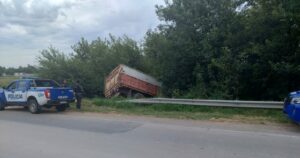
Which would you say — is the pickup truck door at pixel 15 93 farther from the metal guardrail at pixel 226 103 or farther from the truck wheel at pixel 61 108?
the metal guardrail at pixel 226 103

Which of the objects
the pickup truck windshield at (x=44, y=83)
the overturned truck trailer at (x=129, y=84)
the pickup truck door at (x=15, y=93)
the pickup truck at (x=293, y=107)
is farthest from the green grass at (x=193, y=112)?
the overturned truck trailer at (x=129, y=84)

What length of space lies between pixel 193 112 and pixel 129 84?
9885 mm

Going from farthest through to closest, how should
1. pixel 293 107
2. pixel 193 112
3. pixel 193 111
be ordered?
pixel 193 111
pixel 193 112
pixel 293 107

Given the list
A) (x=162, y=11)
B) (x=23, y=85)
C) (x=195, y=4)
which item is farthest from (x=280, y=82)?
(x=23, y=85)

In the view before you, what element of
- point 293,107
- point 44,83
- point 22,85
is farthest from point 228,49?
point 22,85

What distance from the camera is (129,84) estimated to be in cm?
2459

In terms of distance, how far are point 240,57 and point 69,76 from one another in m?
14.0

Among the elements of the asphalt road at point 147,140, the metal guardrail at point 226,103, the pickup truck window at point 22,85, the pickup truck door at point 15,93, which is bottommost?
the asphalt road at point 147,140

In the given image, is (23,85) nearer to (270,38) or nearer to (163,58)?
(163,58)

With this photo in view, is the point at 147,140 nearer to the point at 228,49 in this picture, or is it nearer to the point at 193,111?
the point at 193,111

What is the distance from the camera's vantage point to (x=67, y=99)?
56.2 ft

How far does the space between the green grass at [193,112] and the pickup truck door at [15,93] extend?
9.59 ft

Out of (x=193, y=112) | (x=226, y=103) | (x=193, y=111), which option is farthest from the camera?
(x=193, y=111)

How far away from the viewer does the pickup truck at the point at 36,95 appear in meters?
16.5
